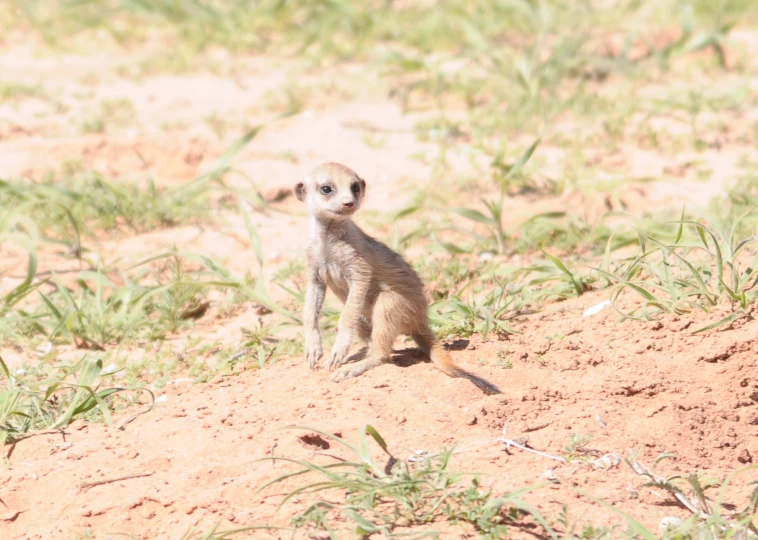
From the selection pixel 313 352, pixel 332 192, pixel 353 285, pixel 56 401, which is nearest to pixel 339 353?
pixel 313 352

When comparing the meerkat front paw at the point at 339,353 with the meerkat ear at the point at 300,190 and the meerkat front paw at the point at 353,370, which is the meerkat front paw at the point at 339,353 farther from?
the meerkat ear at the point at 300,190

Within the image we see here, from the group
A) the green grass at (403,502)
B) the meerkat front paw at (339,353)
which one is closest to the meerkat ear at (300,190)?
the meerkat front paw at (339,353)

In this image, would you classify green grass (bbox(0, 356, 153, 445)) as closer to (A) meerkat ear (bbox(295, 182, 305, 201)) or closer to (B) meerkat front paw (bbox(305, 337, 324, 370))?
(B) meerkat front paw (bbox(305, 337, 324, 370))

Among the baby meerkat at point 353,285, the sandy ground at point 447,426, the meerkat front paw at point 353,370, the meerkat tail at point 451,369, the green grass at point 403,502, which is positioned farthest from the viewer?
the baby meerkat at point 353,285

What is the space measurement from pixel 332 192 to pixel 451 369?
971mm

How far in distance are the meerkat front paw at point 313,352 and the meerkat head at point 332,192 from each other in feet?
1.78

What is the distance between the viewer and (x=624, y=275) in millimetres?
4746

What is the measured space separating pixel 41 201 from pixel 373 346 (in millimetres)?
2265

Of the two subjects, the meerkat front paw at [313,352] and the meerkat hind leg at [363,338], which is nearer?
the meerkat front paw at [313,352]

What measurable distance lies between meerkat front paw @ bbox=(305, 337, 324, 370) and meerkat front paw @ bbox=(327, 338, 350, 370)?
0.05 metres

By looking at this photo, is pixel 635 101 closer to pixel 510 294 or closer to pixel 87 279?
pixel 510 294

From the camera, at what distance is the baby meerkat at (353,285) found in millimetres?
4434

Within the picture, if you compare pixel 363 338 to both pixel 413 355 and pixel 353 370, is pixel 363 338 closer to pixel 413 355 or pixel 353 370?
pixel 413 355

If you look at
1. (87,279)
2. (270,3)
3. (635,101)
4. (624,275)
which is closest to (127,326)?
(87,279)
